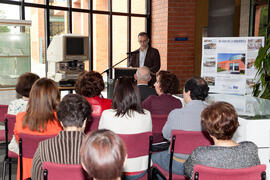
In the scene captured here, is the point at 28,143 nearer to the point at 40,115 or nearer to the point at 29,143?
the point at 29,143

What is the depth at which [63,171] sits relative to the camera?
1556mm

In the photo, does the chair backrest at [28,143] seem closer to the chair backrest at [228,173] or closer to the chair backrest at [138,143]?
the chair backrest at [138,143]

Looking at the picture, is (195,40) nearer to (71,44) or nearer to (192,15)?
(192,15)

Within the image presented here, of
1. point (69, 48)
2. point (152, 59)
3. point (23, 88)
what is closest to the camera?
point (23, 88)

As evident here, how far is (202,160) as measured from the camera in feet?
5.77

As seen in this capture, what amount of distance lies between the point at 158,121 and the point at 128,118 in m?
0.50

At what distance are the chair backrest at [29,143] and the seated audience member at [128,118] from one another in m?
0.49

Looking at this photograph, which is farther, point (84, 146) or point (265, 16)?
point (265, 16)

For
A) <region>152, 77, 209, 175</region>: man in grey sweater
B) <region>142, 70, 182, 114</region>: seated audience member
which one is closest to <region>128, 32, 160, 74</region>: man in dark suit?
<region>142, 70, 182, 114</region>: seated audience member

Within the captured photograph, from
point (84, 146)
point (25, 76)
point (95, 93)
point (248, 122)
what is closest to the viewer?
point (84, 146)

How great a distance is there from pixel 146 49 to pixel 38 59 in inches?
89.3

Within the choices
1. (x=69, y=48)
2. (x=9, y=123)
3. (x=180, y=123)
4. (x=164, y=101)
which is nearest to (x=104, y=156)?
(x=180, y=123)

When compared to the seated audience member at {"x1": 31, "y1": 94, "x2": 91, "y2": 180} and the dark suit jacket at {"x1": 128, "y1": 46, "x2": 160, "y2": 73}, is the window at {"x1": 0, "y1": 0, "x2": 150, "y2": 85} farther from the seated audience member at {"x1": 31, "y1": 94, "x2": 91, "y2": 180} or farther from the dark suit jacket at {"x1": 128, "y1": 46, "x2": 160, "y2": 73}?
the seated audience member at {"x1": 31, "y1": 94, "x2": 91, "y2": 180}

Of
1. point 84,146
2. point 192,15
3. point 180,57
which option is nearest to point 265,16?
point 192,15
